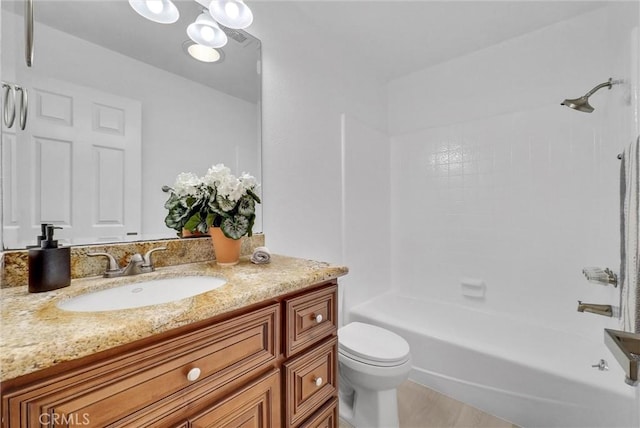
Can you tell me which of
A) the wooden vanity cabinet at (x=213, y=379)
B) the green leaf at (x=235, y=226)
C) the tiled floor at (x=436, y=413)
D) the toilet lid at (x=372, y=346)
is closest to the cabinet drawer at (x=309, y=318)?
the wooden vanity cabinet at (x=213, y=379)

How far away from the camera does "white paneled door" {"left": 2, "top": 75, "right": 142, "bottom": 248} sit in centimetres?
79

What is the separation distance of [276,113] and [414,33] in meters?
1.27

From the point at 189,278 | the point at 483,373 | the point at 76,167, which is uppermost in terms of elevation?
→ the point at 76,167

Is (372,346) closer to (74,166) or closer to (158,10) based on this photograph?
(74,166)

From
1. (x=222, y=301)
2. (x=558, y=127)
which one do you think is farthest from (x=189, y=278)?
(x=558, y=127)

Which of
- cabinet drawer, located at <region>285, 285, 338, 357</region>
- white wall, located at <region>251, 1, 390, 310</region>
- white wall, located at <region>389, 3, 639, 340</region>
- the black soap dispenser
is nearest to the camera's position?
the black soap dispenser

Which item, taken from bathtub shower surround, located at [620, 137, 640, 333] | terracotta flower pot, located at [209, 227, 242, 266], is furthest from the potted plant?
bathtub shower surround, located at [620, 137, 640, 333]

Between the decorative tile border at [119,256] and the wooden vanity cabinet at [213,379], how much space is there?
0.53 m

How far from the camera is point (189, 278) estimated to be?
3.15 ft

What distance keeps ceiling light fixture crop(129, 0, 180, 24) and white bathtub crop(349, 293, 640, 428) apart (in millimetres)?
2053

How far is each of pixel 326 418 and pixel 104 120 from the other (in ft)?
4.34

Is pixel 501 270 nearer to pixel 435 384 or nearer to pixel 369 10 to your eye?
pixel 435 384

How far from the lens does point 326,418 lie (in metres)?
0.98

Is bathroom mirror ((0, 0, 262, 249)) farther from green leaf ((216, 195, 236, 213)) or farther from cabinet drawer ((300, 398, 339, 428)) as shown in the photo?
cabinet drawer ((300, 398, 339, 428))
